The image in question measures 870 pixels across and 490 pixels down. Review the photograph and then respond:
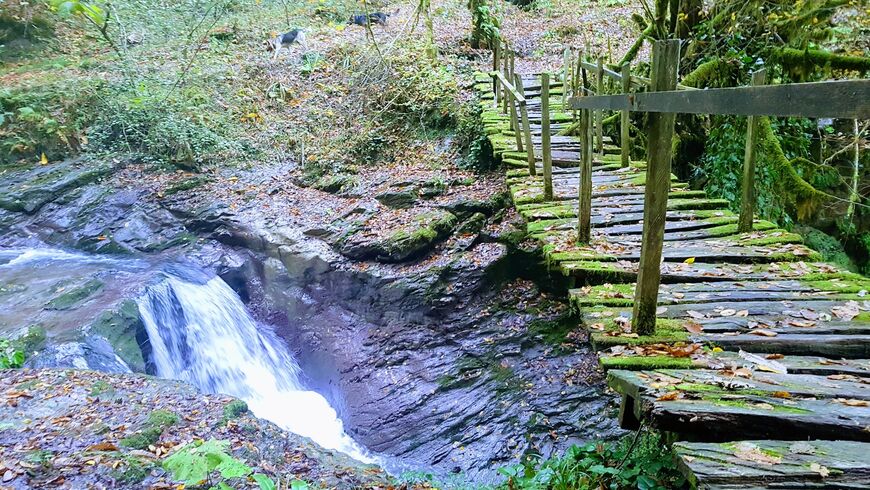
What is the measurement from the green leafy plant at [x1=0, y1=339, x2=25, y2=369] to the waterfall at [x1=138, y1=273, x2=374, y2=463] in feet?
4.96

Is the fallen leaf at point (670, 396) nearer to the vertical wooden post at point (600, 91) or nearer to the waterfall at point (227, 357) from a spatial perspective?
the waterfall at point (227, 357)

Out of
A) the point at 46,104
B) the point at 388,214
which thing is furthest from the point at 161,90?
the point at 388,214

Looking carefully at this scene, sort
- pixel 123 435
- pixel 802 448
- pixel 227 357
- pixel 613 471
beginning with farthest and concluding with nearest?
pixel 227 357 < pixel 123 435 < pixel 613 471 < pixel 802 448

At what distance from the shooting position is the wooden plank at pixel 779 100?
125cm

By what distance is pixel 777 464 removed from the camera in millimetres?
2031

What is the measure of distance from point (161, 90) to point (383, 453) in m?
10.7

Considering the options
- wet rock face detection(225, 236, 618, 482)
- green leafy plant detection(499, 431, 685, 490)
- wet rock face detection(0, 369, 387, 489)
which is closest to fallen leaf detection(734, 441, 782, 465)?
green leafy plant detection(499, 431, 685, 490)

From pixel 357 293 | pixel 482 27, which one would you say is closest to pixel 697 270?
pixel 357 293

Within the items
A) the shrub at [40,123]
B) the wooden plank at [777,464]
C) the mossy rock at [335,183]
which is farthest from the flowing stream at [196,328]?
the wooden plank at [777,464]

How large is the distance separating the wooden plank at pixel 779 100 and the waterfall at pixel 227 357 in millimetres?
6019

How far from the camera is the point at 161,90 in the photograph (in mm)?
12742

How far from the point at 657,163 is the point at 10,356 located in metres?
7.43

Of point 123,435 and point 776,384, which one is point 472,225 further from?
point 776,384

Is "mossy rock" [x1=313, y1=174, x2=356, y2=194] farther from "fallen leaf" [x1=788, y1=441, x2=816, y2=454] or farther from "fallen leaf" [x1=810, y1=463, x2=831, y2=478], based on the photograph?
"fallen leaf" [x1=810, y1=463, x2=831, y2=478]
